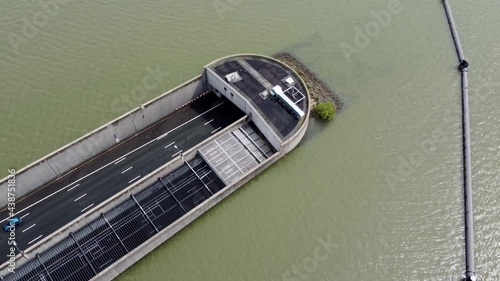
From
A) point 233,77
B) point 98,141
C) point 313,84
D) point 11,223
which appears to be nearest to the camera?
point 11,223

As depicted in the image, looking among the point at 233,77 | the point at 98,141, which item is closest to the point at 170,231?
the point at 98,141

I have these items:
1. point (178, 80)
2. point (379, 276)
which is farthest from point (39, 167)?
point (379, 276)

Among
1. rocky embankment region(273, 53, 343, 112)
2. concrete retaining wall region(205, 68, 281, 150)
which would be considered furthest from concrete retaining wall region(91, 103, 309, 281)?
rocky embankment region(273, 53, 343, 112)

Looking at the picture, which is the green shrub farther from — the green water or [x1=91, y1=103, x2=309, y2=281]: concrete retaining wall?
[x1=91, y1=103, x2=309, y2=281]: concrete retaining wall

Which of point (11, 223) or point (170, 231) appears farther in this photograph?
point (11, 223)

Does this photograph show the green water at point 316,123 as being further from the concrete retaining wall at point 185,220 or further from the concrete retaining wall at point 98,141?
the concrete retaining wall at point 98,141

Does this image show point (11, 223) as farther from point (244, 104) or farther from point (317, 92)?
point (317, 92)

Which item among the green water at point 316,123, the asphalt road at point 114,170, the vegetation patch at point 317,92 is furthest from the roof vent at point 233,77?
the vegetation patch at point 317,92
